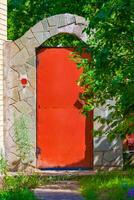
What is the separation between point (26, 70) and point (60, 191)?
352cm

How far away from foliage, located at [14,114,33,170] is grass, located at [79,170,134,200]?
1.42 m

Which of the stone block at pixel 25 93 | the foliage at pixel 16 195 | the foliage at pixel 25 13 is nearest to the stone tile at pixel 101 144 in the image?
the stone block at pixel 25 93

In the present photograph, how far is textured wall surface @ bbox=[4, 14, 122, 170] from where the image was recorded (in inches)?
492

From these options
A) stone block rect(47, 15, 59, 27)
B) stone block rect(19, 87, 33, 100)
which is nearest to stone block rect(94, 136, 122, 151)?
stone block rect(19, 87, 33, 100)

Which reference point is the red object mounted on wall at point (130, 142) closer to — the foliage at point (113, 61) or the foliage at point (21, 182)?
the foliage at point (113, 61)

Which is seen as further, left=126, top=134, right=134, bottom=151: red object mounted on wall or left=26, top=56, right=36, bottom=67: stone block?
left=126, top=134, right=134, bottom=151: red object mounted on wall

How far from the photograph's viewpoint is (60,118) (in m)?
12.7

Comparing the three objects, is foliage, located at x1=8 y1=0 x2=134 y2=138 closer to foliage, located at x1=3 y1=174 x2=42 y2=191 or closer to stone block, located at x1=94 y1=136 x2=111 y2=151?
foliage, located at x1=3 y1=174 x2=42 y2=191

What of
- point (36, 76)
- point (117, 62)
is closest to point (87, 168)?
point (36, 76)

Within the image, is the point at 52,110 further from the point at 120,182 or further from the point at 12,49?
the point at 120,182

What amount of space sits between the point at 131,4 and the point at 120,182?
362 cm

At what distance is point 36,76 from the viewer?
41.4ft

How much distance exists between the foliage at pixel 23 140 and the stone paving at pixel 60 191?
1.38m

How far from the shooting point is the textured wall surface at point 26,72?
12500mm
